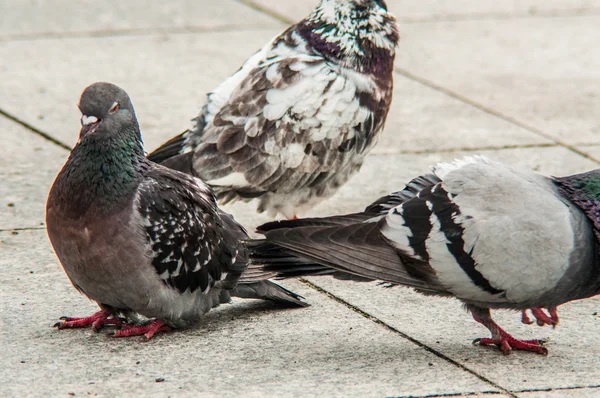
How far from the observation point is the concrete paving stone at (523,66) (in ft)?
28.2

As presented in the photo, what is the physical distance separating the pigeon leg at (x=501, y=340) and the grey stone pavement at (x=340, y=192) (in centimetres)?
4

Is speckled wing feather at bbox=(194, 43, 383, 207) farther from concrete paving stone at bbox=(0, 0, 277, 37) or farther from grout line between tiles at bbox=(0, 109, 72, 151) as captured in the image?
concrete paving stone at bbox=(0, 0, 277, 37)

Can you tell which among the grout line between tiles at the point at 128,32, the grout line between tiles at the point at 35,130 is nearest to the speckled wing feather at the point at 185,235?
the grout line between tiles at the point at 35,130

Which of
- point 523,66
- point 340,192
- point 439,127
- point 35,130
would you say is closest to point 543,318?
point 340,192

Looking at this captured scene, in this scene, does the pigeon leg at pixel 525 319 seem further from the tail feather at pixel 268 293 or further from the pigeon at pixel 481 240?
the tail feather at pixel 268 293

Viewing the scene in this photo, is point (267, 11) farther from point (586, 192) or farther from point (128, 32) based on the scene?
point (586, 192)

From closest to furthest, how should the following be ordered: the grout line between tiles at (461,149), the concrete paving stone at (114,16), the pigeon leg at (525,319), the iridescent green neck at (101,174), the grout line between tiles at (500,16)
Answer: the iridescent green neck at (101,174)
the pigeon leg at (525,319)
the grout line between tiles at (461,149)
the concrete paving stone at (114,16)
the grout line between tiles at (500,16)

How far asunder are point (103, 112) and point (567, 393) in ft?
7.65

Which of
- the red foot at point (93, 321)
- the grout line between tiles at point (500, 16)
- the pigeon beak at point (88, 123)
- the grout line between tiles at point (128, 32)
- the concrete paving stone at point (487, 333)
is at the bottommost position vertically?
the concrete paving stone at point (487, 333)

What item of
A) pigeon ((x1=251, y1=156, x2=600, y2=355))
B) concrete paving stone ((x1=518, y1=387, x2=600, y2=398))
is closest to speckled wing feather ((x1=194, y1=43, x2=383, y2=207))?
pigeon ((x1=251, y1=156, x2=600, y2=355))

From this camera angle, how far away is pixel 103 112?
4.62m

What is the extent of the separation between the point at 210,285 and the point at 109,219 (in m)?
0.63

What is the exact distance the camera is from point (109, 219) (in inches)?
179

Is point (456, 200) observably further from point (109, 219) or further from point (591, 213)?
point (109, 219)
